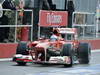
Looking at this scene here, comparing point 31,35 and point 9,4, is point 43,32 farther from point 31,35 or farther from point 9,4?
point 9,4

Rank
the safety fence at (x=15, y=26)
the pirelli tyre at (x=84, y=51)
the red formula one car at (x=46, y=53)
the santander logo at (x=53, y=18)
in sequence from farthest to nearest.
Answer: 1. the santander logo at (x=53, y=18)
2. the safety fence at (x=15, y=26)
3. the pirelli tyre at (x=84, y=51)
4. the red formula one car at (x=46, y=53)

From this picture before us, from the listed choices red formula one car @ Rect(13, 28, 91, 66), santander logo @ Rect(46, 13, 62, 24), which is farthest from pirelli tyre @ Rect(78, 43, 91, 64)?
santander logo @ Rect(46, 13, 62, 24)

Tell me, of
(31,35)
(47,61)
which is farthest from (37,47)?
(31,35)

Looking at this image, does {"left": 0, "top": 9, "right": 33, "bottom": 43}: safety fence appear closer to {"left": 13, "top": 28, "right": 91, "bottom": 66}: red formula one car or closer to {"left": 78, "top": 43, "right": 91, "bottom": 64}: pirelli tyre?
{"left": 78, "top": 43, "right": 91, "bottom": 64}: pirelli tyre

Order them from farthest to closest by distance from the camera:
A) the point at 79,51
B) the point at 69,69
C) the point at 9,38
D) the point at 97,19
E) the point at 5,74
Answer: the point at 97,19, the point at 9,38, the point at 79,51, the point at 69,69, the point at 5,74

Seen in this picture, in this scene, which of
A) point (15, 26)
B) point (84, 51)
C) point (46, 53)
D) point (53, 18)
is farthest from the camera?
point (53, 18)

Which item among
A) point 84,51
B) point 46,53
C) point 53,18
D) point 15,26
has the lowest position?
point 84,51

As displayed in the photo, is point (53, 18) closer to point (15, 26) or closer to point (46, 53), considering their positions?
point (15, 26)

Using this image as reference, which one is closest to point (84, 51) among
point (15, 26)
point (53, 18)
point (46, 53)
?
point (46, 53)

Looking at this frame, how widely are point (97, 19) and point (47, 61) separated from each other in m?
15.9

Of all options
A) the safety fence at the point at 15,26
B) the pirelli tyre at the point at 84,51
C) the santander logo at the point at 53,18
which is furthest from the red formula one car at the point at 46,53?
the santander logo at the point at 53,18

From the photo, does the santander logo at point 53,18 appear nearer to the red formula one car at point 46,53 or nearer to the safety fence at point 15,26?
the safety fence at point 15,26

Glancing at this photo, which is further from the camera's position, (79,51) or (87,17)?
(87,17)

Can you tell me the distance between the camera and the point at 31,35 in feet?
88.2
